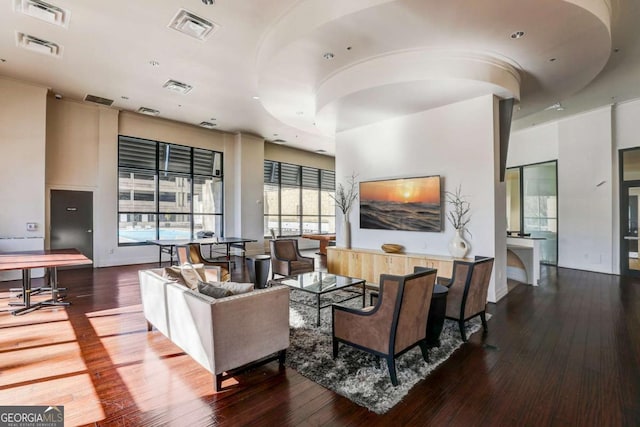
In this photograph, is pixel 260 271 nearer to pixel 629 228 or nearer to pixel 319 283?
pixel 319 283

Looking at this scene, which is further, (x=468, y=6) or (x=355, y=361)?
(x=468, y=6)

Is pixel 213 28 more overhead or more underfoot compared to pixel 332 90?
more overhead

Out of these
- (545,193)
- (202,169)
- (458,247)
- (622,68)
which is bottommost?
(458,247)

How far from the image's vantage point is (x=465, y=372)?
8.96ft

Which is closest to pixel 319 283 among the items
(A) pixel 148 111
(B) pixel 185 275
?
(B) pixel 185 275

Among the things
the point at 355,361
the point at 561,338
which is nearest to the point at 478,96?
the point at 561,338

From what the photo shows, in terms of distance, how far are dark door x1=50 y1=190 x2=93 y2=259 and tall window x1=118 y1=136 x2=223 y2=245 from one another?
0.70 m

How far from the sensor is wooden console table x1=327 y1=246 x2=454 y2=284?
5031mm

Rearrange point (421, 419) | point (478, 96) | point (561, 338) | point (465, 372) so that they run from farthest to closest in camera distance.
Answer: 1. point (478, 96)
2. point (561, 338)
3. point (465, 372)
4. point (421, 419)

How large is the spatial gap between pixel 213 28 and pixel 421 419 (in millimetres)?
5018

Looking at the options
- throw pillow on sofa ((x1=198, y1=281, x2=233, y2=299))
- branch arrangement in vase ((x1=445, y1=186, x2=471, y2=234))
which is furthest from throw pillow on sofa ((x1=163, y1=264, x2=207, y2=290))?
branch arrangement in vase ((x1=445, y1=186, x2=471, y2=234))

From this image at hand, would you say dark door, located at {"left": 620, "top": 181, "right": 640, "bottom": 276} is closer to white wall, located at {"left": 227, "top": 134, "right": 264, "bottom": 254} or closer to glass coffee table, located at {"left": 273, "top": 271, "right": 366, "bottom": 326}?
glass coffee table, located at {"left": 273, "top": 271, "right": 366, "bottom": 326}

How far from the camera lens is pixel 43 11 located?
3982mm

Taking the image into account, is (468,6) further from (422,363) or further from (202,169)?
(202,169)
